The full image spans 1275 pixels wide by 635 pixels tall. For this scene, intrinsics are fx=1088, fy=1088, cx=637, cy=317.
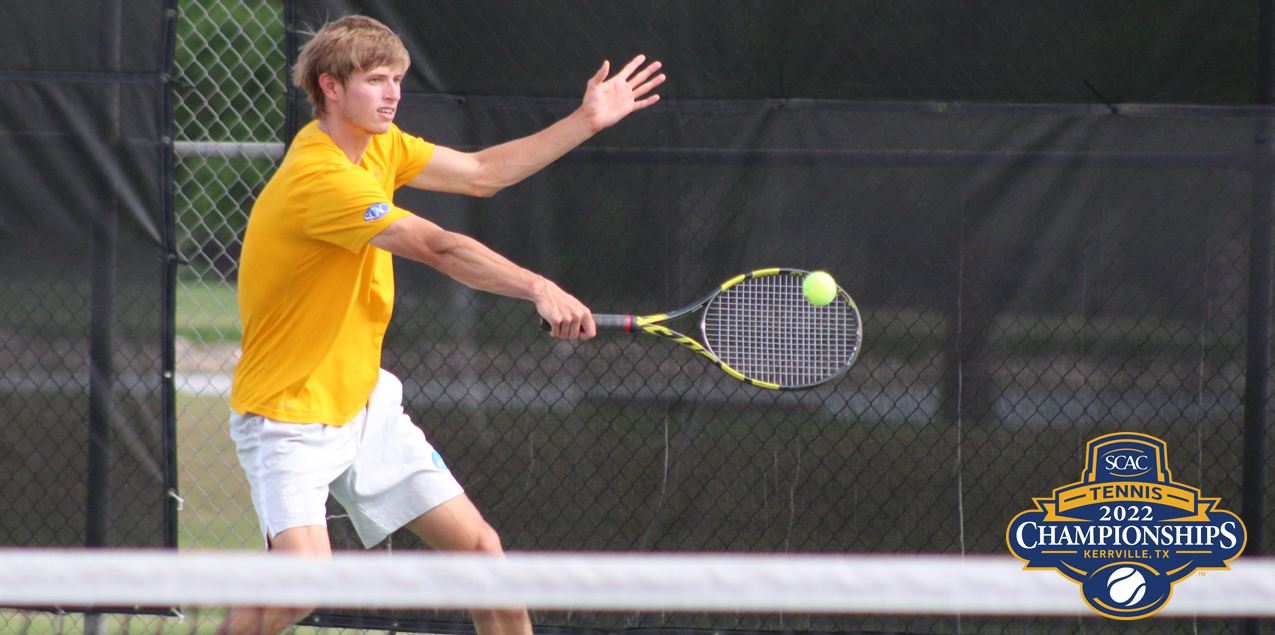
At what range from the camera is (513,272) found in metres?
2.18

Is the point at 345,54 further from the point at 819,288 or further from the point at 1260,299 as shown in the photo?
the point at 1260,299

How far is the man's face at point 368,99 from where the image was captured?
7.61ft

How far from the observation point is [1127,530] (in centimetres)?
330

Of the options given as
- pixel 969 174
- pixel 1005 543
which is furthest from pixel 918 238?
pixel 1005 543

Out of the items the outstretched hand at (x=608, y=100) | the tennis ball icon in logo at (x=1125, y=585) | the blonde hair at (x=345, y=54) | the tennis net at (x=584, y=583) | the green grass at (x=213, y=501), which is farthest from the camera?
the green grass at (x=213, y=501)

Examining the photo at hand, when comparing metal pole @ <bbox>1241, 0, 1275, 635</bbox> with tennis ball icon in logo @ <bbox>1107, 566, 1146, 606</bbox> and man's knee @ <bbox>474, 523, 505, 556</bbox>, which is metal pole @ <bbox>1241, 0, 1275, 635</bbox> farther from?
man's knee @ <bbox>474, 523, 505, 556</bbox>

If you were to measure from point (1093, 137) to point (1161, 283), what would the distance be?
471mm

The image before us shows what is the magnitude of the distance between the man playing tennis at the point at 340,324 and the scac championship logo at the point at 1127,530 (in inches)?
68.9

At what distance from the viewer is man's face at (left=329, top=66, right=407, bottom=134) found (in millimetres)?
2318

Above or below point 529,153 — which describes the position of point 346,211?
below

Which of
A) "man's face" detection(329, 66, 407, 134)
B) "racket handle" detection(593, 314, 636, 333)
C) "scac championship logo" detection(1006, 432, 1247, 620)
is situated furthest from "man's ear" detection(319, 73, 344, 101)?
"scac championship logo" detection(1006, 432, 1247, 620)

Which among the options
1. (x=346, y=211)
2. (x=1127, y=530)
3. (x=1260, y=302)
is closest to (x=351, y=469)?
(x=346, y=211)

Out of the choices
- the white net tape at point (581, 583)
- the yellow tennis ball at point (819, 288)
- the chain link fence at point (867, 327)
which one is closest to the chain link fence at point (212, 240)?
the chain link fence at point (867, 327)

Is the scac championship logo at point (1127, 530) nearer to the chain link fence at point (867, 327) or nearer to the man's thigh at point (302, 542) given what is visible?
the chain link fence at point (867, 327)
